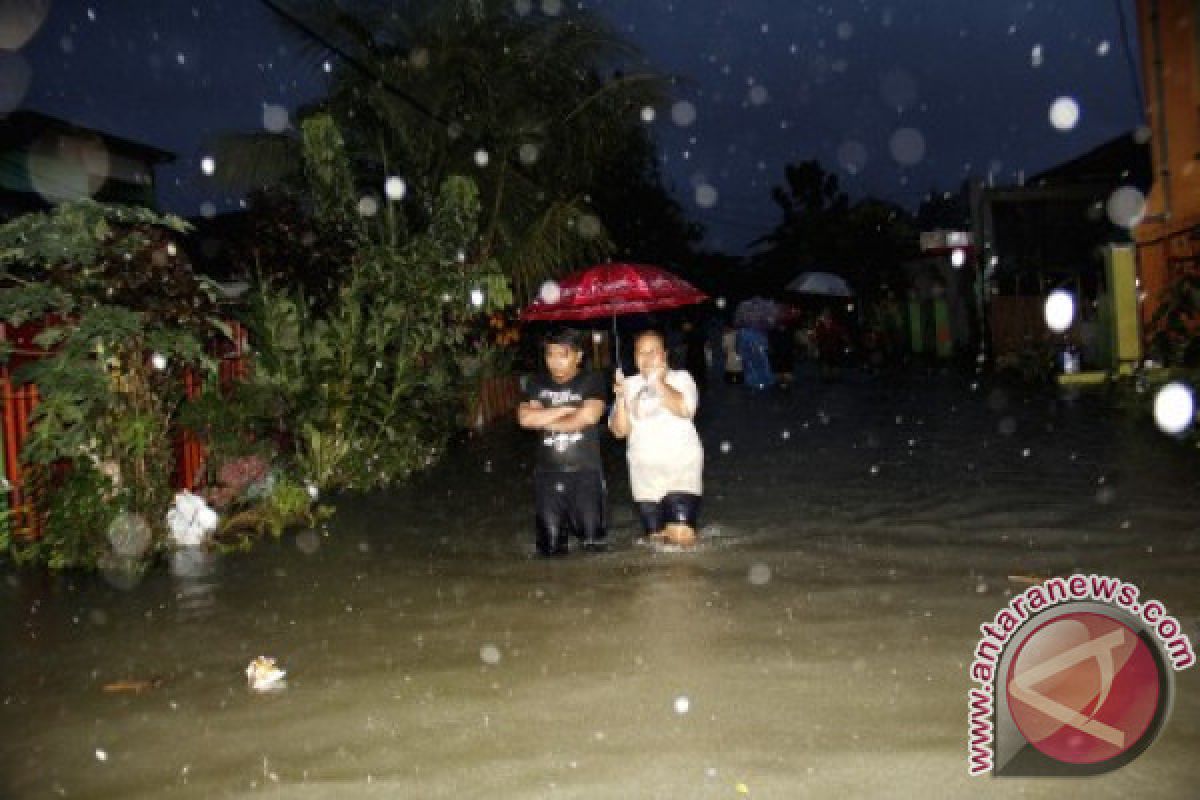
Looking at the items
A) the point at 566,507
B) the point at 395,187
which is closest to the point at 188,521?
the point at 566,507

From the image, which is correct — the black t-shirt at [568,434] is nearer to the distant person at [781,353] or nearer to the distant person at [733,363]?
the distant person at [781,353]

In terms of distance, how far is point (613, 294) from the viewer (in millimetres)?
10125

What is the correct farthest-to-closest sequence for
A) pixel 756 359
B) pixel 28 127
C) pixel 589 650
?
pixel 756 359
pixel 28 127
pixel 589 650

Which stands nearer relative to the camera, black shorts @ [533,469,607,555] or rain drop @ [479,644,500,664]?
rain drop @ [479,644,500,664]

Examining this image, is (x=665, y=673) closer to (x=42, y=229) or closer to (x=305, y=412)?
(x=42, y=229)

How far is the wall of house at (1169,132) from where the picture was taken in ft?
62.9

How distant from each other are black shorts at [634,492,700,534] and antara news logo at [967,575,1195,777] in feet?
11.2

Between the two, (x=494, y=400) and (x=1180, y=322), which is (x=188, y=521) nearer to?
(x=1180, y=322)

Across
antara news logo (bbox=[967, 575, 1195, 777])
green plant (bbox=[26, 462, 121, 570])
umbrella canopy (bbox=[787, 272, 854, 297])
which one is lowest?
antara news logo (bbox=[967, 575, 1195, 777])

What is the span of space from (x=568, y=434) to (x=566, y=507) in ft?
1.70

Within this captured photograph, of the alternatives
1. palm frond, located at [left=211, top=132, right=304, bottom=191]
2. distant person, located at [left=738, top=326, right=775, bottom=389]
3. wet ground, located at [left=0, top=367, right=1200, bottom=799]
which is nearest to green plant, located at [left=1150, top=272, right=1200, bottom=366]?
wet ground, located at [left=0, top=367, right=1200, bottom=799]

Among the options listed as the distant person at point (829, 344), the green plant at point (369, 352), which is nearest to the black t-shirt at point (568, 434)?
the green plant at point (369, 352)

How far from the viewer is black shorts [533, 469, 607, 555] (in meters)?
8.59

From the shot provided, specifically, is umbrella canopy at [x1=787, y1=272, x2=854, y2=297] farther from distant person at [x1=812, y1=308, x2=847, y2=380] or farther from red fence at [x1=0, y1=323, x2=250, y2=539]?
red fence at [x1=0, y1=323, x2=250, y2=539]
